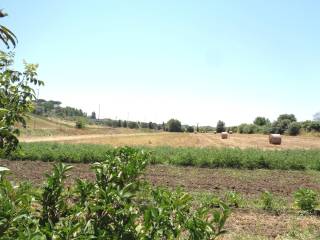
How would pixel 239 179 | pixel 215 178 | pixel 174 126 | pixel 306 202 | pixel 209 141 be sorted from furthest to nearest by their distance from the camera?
pixel 174 126
pixel 209 141
pixel 215 178
pixel 239 179
pixel 306 202

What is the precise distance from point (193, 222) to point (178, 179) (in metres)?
13.8

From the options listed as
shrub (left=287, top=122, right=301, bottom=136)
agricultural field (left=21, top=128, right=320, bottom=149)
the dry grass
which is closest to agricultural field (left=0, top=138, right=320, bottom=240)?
agricultural field (left=21, top=128, right=320, bottom=149)

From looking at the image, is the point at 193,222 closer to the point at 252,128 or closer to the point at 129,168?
the point at 129,168

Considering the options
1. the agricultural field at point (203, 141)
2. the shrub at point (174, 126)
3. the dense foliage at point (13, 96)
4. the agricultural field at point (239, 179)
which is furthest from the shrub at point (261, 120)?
the dense foliage at point (13, 96)

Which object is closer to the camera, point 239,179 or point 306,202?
point 306,202

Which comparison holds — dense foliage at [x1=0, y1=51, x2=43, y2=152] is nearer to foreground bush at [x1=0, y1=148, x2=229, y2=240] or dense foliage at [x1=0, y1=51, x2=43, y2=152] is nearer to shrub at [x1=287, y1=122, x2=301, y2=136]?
foreground bush at [x1=0, y1=148, x2=229, y2=240]

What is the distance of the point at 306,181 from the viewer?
56.0 feet

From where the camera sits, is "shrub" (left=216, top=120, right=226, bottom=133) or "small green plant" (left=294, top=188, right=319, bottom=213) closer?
"small green plant" (left=294, top=188, right=319, bottom=213)

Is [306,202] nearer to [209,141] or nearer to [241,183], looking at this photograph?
[241,183]

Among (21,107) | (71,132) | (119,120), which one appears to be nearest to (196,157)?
(21,107)

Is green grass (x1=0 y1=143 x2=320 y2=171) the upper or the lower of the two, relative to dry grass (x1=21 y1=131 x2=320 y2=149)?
lower

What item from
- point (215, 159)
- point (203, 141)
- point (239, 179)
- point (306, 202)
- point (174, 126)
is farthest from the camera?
point (174, 126)

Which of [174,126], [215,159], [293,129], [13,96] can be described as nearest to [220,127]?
[174,126]

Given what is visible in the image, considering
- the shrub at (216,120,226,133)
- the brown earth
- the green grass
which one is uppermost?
the shrub at (216,120,226,133)
